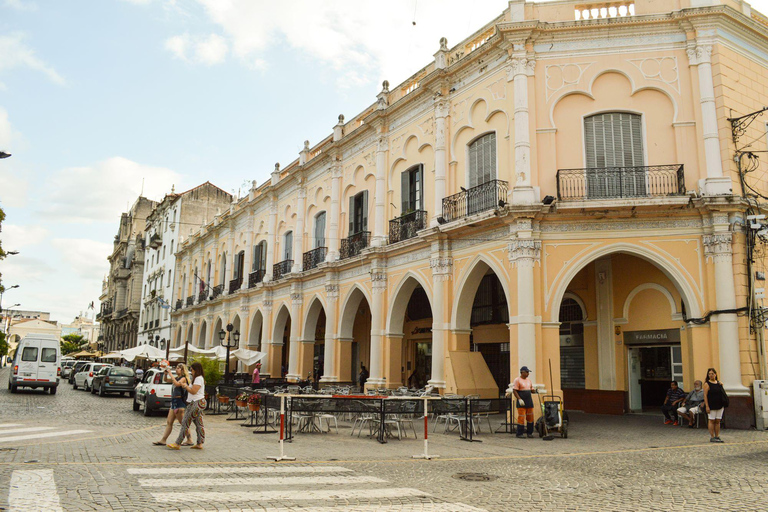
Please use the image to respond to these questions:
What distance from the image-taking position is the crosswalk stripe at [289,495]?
6.69 metres

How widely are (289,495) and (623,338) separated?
1474 centimetres

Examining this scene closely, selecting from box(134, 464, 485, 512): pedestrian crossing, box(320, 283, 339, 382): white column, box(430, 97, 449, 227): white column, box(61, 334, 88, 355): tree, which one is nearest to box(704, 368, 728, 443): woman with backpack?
box(134, 464, 485, 512): pedestrian crossing

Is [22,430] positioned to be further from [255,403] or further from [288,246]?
[288,246]

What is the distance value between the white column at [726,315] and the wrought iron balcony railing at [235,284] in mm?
26494

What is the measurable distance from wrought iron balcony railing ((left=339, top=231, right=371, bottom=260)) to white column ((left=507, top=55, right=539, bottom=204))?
8.13m

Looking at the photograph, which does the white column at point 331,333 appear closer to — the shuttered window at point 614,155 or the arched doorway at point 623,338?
the arched doorway at point 623,338

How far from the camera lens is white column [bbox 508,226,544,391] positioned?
1593 centimetres

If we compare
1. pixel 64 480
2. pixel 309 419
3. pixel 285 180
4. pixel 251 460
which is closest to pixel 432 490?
pixel 251 460

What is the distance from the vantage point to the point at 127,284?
230 feet

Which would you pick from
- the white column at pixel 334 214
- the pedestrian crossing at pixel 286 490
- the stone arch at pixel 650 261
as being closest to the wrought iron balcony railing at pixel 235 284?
the white column at pixel 334 214

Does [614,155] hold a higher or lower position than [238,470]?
higher

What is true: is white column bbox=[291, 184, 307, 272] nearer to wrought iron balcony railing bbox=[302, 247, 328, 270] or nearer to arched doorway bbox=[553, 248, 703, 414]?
wrought iron balcony railing bbox=[302, 247, 328, 270]

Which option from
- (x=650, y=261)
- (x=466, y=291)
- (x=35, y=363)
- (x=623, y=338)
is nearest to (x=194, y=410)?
(x=466, y=291)

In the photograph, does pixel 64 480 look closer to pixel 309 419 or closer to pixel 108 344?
pixel 309 419
